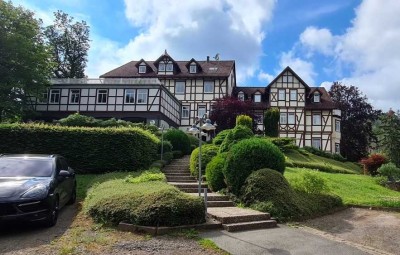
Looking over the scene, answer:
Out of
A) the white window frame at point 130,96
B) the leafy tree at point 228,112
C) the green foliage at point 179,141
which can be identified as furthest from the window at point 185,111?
the green foliage at point 179,141

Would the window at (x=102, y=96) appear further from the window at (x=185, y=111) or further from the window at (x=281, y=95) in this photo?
the window at (x=281, y=95)

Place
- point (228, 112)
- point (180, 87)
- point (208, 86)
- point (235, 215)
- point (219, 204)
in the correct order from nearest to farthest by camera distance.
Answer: point (235, 215)
point (219, 204)
point (228, 112)
point (208, 86)
point (180, 87)

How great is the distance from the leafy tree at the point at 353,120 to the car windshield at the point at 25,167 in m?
44.5

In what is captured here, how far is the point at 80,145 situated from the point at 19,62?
2118 cm

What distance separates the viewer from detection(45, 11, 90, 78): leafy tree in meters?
54.0

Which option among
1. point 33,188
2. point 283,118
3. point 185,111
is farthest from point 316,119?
point 33,188

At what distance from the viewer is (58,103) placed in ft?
131

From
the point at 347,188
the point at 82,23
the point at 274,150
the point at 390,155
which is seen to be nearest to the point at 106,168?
the point at 274,150

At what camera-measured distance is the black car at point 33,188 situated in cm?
768

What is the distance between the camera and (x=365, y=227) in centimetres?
1035

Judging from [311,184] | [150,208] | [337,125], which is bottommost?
[150,208]

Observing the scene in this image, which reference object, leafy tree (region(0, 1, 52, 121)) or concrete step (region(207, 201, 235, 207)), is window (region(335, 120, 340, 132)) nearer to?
leafy tree (region(0, 1, 52, 121))

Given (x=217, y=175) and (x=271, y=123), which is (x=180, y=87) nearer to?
(x=271, y=123)

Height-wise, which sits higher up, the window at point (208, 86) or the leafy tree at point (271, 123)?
the window at point (208, 86)
